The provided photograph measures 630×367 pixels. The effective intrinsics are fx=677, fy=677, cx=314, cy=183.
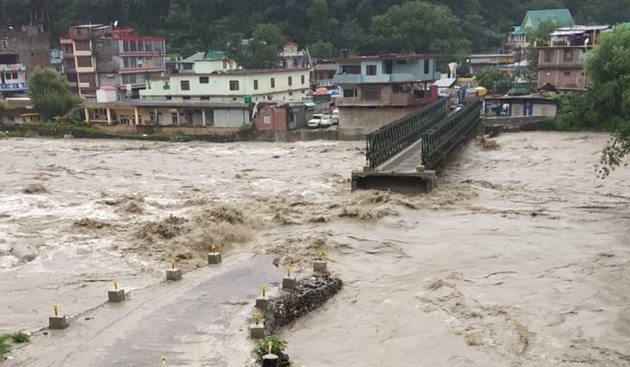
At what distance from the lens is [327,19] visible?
8519 cm

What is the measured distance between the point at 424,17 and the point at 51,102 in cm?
4203

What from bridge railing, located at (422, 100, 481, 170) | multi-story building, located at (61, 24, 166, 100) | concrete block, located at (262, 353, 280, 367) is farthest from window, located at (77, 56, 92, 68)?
concrete block, located at (262, 353, 280, 367)

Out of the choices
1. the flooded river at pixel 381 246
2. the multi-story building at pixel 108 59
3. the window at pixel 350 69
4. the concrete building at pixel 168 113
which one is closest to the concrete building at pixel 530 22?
the window at pixel 350 69

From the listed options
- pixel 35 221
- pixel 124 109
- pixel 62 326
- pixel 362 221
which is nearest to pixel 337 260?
pixel 362 221

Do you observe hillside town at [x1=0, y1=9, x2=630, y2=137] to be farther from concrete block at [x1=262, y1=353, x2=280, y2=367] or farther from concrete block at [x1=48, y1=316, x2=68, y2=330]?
concrete block at [x1=262, y1=353, x2=280, y2=367]

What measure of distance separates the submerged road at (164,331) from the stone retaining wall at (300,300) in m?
0.48

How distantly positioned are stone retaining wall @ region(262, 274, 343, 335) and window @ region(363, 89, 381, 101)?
3696 cm

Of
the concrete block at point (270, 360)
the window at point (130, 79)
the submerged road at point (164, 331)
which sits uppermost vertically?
the window at point (130, 79)

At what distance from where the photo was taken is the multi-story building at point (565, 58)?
5816 centimetres

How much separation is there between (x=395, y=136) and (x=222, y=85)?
27.6m

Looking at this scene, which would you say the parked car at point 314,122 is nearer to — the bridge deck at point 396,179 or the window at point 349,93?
the window at point 349,93

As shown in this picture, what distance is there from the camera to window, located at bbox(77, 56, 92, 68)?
6962 cm

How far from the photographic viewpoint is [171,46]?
3359 inches

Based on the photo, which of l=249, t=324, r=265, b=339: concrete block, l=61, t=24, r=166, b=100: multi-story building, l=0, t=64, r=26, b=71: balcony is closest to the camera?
l=249, t=324, r=265, b=339: concrete block
